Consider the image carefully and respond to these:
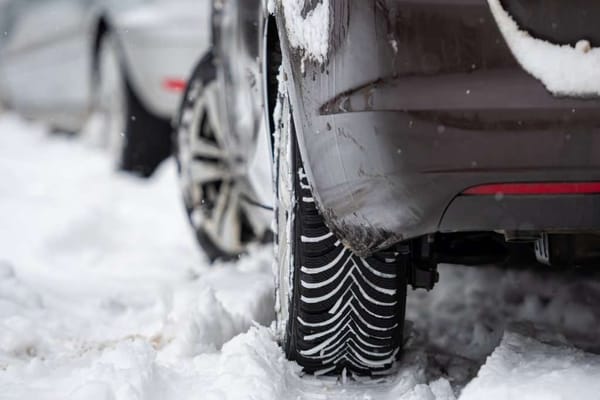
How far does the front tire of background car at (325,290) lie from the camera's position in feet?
7.56

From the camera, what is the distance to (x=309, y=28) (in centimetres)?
210

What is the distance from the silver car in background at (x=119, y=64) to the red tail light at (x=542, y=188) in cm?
359

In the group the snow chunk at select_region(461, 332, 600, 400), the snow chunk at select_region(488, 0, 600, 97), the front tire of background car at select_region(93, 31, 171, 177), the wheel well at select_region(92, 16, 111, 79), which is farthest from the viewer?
the wheel well at select_region(92, 16, 111, 79)

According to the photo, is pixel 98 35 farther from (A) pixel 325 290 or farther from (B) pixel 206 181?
(A) pixel 325 290

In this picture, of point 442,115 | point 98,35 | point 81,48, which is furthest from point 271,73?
point 81,48

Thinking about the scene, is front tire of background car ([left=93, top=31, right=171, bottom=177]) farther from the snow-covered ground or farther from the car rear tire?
the car rear tire

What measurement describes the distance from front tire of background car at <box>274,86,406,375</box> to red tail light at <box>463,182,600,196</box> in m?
0.47

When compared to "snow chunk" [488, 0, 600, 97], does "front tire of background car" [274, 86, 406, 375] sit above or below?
below

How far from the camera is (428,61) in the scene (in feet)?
6.22

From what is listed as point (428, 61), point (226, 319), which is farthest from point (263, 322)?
point (428, 61)

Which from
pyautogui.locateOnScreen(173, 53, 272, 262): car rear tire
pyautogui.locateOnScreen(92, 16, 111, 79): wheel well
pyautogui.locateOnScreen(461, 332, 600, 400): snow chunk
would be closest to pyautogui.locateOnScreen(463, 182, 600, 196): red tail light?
pyautogui.locateOnScreen(461, 332, 600, 400): snow chunk

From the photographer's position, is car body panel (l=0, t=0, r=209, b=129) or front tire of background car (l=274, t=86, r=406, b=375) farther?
car body panel (l=0, t=0, r=209, b=129)

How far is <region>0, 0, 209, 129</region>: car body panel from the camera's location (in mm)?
5734

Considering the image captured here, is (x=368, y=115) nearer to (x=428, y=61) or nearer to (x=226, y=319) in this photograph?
(x=428, y=61)
